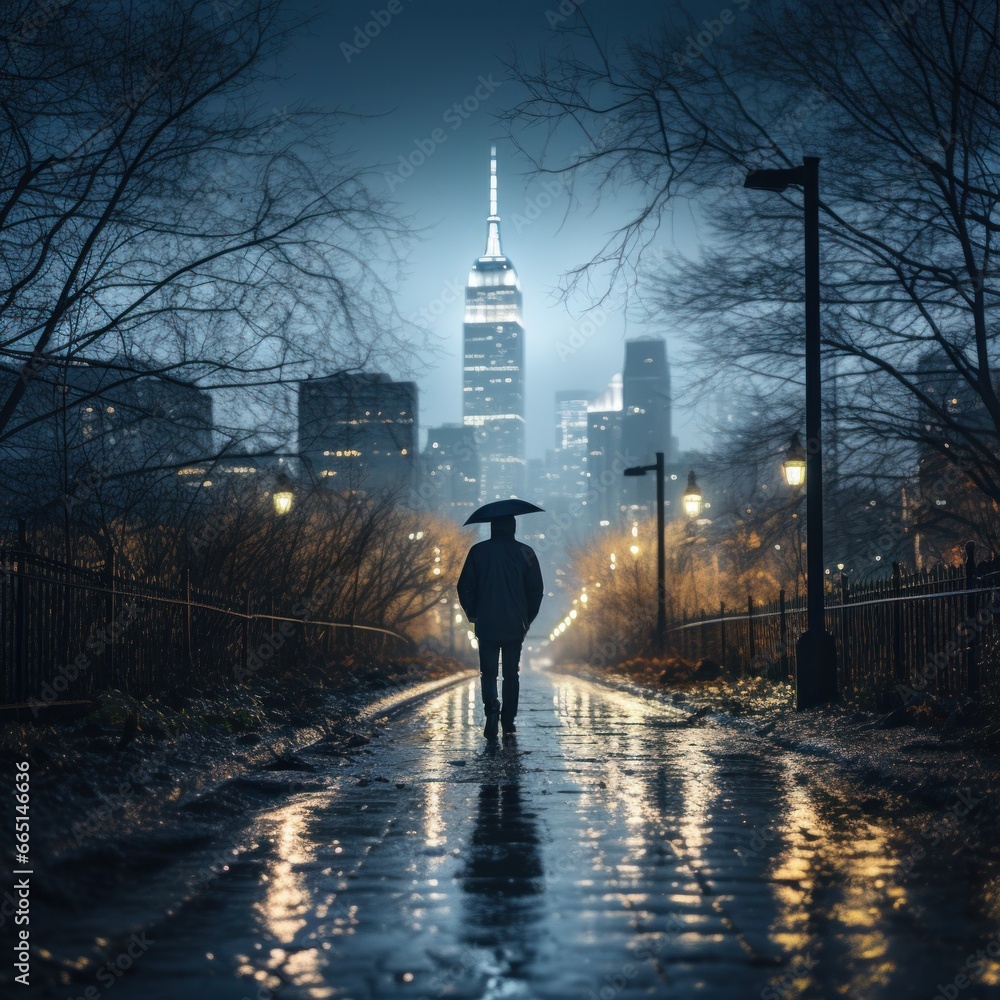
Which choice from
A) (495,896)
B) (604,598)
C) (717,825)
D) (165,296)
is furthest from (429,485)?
(604,598)

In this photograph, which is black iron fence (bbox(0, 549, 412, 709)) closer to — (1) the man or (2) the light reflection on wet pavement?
(2) the light reflection on wet pavement

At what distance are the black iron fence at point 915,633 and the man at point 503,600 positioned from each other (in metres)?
3.29

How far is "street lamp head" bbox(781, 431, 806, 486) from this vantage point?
1914 centimetres

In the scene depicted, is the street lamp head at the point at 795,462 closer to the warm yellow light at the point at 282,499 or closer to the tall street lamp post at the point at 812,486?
the tall street lamp post at the point at 812,486

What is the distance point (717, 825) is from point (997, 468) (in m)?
15.4

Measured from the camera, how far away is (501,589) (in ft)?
41.3

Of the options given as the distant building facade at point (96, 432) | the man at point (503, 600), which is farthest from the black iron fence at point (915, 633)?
the distant building facade at point (96, 432)

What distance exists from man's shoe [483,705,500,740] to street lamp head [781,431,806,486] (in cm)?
864

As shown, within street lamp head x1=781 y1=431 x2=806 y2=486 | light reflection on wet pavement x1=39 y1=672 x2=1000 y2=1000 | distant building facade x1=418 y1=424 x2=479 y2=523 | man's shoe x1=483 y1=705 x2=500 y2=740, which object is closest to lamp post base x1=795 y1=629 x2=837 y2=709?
man's shoe x1=483 y1=705 x2=500 y2=740

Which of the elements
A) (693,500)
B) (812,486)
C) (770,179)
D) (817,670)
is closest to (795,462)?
(812,486)

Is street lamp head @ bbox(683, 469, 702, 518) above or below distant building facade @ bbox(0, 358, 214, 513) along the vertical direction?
above

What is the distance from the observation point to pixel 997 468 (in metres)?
20.5

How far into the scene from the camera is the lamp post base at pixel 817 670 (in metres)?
13.6

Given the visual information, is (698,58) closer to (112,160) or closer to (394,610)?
(112,160)
